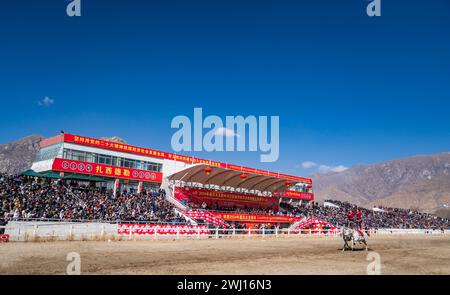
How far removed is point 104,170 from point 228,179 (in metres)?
16.1

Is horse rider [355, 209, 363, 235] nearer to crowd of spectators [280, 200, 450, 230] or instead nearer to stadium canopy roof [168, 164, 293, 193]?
stadium canopy roof [168, 164, 293, 193]

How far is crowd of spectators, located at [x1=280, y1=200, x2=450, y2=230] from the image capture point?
64875 mm

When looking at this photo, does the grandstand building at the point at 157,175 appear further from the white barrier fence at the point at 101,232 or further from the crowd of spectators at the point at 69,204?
the white barrier fence at the point at 101,232

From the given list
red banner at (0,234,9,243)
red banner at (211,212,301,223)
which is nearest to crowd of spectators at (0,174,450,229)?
red banner at (211,212,301,223)

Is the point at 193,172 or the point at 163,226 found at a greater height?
the point at 193,172

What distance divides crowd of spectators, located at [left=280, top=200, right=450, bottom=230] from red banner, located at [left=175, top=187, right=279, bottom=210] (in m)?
7.15

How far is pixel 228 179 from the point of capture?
52.8 m

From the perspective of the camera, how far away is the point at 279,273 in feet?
36.3

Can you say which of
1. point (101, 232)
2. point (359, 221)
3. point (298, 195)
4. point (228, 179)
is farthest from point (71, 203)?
point (298, 195)
